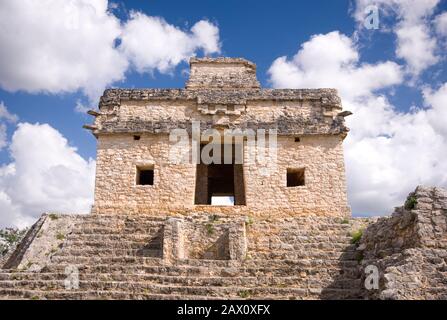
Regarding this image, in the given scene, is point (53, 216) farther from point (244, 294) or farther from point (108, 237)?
point (244, 294)

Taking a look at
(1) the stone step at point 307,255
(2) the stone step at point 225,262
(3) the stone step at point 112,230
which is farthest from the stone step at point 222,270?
(3) the stone step at point 112,230

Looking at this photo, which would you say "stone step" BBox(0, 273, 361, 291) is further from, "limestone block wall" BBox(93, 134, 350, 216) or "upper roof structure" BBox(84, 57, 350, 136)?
"upper roof structure" BBox(84, 57, 350, 136)

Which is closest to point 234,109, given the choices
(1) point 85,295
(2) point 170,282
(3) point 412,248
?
(2) point 170,282

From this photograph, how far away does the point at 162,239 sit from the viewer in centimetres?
1099

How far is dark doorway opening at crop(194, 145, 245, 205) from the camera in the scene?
1614cm

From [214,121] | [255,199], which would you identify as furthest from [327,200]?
[214,121]

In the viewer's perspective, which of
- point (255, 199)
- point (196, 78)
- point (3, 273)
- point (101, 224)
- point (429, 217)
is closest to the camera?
point (429, 217)

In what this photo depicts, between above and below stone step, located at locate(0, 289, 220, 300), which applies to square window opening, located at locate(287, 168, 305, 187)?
above

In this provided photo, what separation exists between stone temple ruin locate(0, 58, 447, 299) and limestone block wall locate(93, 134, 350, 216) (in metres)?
0.03

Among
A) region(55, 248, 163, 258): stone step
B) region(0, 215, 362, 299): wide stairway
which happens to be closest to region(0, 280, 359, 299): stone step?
region(0, 215, 362, 299): wide stairway

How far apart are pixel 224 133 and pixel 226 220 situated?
3.56 meters

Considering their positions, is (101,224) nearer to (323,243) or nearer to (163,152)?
(163,152)

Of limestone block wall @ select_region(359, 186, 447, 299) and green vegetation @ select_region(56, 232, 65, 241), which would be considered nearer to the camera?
limestone block wall @ select_region(359, 186, 447, 299)
